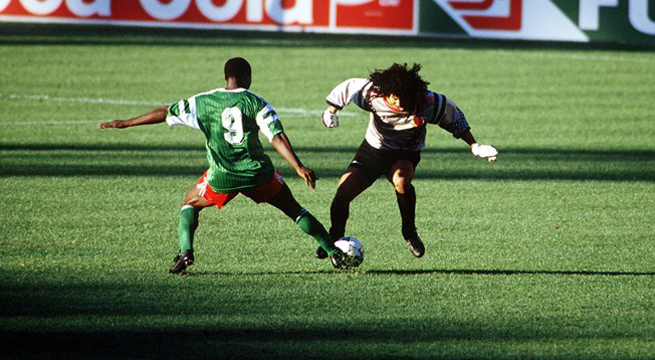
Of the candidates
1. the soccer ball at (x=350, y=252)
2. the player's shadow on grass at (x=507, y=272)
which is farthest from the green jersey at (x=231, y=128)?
the player's shadow on grass at (x=507, y=272)

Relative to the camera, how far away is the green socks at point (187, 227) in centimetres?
823

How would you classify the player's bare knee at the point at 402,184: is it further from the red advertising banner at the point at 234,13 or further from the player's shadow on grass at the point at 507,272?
the red advertising banner at the point at 234,13

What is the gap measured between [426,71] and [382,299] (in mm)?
15725

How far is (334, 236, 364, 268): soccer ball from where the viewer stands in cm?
852

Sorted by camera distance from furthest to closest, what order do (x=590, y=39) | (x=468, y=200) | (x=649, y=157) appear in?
1. (x=590, y=39)
2. (x=649, y=157)
3. (x=468, y=200)

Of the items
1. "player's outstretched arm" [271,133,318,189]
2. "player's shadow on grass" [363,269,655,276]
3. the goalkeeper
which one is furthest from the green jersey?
"player's shadow on grass" [363,269,655,276]

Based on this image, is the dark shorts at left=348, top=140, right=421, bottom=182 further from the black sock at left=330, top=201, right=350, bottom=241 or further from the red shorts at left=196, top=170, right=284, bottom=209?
the red shorts at left=196, top=170, right=284, bottom=209

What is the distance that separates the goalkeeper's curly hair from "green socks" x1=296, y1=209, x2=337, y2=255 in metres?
1.03

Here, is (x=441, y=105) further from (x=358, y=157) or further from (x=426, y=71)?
(x=426, y=71)

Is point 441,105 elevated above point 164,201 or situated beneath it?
elevated above

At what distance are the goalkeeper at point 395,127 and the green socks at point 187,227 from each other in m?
0.99

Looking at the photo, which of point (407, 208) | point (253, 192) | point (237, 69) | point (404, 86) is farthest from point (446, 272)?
point (237, 69)

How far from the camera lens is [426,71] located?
2319 cm

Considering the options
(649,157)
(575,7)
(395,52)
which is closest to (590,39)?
(575,7)
